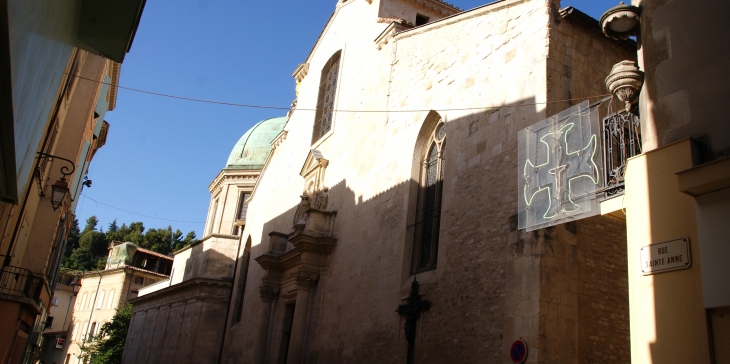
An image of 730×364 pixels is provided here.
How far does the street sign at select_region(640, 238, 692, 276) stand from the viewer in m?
4.88

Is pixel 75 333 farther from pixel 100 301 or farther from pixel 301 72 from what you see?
pixel 301 72

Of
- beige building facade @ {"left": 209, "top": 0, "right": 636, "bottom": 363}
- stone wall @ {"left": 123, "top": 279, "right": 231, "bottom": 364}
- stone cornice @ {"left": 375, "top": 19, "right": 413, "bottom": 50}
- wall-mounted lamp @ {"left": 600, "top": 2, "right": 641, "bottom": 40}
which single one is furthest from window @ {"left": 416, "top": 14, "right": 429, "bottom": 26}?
stone wall @ {"left": 123, "top": 279, "right": 231, "bottom": 364}

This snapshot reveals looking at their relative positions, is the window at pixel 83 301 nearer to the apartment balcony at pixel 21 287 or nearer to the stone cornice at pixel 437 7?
the apartment balcony at pixel 21 287

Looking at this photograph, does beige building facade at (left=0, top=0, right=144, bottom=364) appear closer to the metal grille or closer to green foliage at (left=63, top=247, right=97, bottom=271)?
the metal grille

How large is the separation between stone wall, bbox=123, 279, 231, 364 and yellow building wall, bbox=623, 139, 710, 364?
19005 mm

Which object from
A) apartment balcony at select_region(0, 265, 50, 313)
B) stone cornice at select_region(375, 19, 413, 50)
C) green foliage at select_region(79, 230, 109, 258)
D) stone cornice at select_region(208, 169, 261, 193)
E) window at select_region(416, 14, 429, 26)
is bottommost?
apartment balcony at select_region(0, 265, 50, 313)

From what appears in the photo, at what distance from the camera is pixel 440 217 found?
10.9 meters

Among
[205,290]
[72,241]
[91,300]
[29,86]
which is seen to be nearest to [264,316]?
[205,290]

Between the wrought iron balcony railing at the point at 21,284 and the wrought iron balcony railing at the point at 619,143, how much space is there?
32.6 feet

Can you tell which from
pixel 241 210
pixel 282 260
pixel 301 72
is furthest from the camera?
pixel 241 210

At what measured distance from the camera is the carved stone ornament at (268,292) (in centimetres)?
1759

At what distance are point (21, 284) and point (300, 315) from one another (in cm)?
611

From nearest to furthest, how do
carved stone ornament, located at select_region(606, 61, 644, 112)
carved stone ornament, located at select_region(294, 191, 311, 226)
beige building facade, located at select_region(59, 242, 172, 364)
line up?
carved stone ornament, located at select_region(606, 61, 644, 112) < carved stone ornament, located at select_region(294, 191, 311, 226) < beige building facade, located at select_region(59, 242, 172, 364)

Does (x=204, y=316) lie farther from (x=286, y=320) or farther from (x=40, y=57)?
(x=40, y=57)
